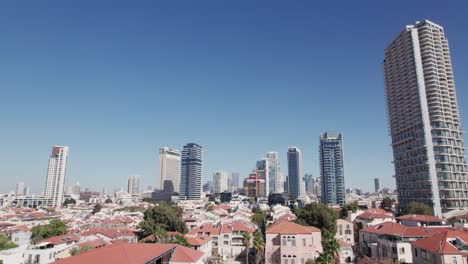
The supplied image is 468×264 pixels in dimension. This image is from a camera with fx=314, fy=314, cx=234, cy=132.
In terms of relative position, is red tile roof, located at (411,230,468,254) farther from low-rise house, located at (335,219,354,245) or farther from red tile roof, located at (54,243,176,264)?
red tile roof, located at (54,243,176,264)

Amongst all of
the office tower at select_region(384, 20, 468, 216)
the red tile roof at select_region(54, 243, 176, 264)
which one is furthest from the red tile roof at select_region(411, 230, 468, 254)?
the office tower at select_region(384, 20, 468, 216)

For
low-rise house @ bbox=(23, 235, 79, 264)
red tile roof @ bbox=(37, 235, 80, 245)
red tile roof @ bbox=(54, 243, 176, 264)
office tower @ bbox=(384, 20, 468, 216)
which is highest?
office tower @ bbox=(384, 20, 468, 216)

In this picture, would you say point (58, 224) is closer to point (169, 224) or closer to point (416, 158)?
point (169, 224)

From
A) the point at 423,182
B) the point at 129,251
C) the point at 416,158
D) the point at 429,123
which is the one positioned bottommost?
the point at 129,251

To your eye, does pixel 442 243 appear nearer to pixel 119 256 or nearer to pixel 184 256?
pixel 184 256

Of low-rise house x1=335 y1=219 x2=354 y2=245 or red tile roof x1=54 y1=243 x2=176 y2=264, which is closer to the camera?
red tile roof x1=54 y1=243 x2=176 y2=264

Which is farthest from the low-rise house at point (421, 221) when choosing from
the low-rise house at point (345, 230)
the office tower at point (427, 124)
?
the office tower at point (427, 124)

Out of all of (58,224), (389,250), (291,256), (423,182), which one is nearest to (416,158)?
(423,182)
